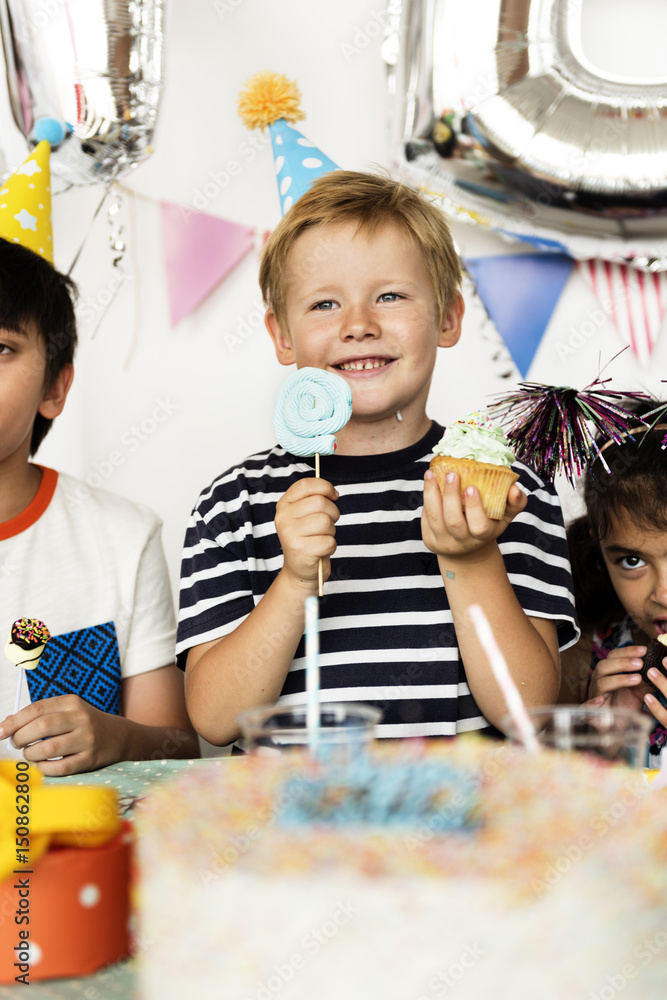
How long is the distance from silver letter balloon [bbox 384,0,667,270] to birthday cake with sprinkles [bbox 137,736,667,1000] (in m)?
1.84

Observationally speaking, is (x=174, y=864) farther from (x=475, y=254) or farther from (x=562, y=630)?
(x=475, y=254)

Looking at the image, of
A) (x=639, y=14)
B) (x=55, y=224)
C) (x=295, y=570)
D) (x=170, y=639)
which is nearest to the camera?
(x=295, y=570)

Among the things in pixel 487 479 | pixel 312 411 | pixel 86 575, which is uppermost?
pixel 312 411

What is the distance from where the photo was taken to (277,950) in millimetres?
523

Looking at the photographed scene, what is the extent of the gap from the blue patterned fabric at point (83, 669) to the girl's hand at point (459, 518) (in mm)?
779

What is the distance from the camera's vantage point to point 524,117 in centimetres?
210

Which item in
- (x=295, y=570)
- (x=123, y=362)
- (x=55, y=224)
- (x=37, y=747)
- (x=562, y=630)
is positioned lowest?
(x=37, y=747)

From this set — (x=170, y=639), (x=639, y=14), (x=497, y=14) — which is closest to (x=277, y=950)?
(x=170, y=639)

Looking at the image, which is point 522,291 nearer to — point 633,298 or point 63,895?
point 633,298

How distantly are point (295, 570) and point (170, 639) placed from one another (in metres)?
0.66

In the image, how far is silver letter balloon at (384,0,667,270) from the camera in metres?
2.07

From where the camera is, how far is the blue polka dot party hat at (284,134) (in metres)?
1.91

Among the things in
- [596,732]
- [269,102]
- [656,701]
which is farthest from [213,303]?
[596,732]

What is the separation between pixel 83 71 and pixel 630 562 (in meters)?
1.60
